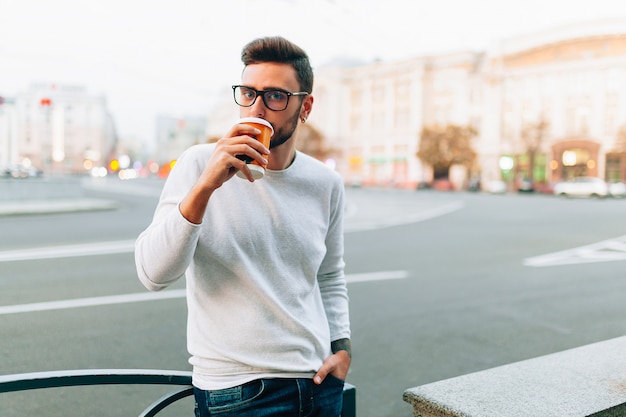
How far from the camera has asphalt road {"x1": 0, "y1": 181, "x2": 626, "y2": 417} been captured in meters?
4.56

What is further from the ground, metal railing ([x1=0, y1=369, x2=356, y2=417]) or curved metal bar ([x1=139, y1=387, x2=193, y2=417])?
metal railing ([x1=0, y1=369, x2=356, y2=417])

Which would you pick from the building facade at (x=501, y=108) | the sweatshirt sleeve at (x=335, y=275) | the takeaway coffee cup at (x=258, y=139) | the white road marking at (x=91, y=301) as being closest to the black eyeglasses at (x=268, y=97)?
the takeaway coffee cup at (x=258, y=139)

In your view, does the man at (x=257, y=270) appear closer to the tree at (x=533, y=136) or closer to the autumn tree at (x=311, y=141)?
the tree at (x=533, y=136)

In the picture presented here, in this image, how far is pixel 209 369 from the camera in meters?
1.68

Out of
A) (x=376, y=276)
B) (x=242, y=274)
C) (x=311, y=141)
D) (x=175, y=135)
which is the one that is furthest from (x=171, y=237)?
(x=175, y=135)

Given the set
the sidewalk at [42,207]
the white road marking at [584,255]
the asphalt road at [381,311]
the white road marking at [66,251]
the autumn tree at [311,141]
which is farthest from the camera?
the autumn tree at [311,141]

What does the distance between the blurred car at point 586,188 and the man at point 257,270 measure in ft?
141

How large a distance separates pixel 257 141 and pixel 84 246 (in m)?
11.2

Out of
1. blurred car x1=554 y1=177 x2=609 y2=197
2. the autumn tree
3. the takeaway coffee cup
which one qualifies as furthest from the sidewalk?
the autumn tree

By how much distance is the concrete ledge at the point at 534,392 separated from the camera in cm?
197

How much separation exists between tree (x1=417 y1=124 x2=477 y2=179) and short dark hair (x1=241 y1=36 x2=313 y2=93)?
60.9 meters

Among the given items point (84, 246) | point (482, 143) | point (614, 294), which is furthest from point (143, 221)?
point (482, 143)

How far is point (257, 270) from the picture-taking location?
170 centimetres

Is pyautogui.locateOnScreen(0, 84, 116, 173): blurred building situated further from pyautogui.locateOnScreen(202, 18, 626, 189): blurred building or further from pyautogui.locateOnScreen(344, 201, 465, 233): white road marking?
pyautogui.locateOnScreen(344, 201, 465, 233): white road marking
